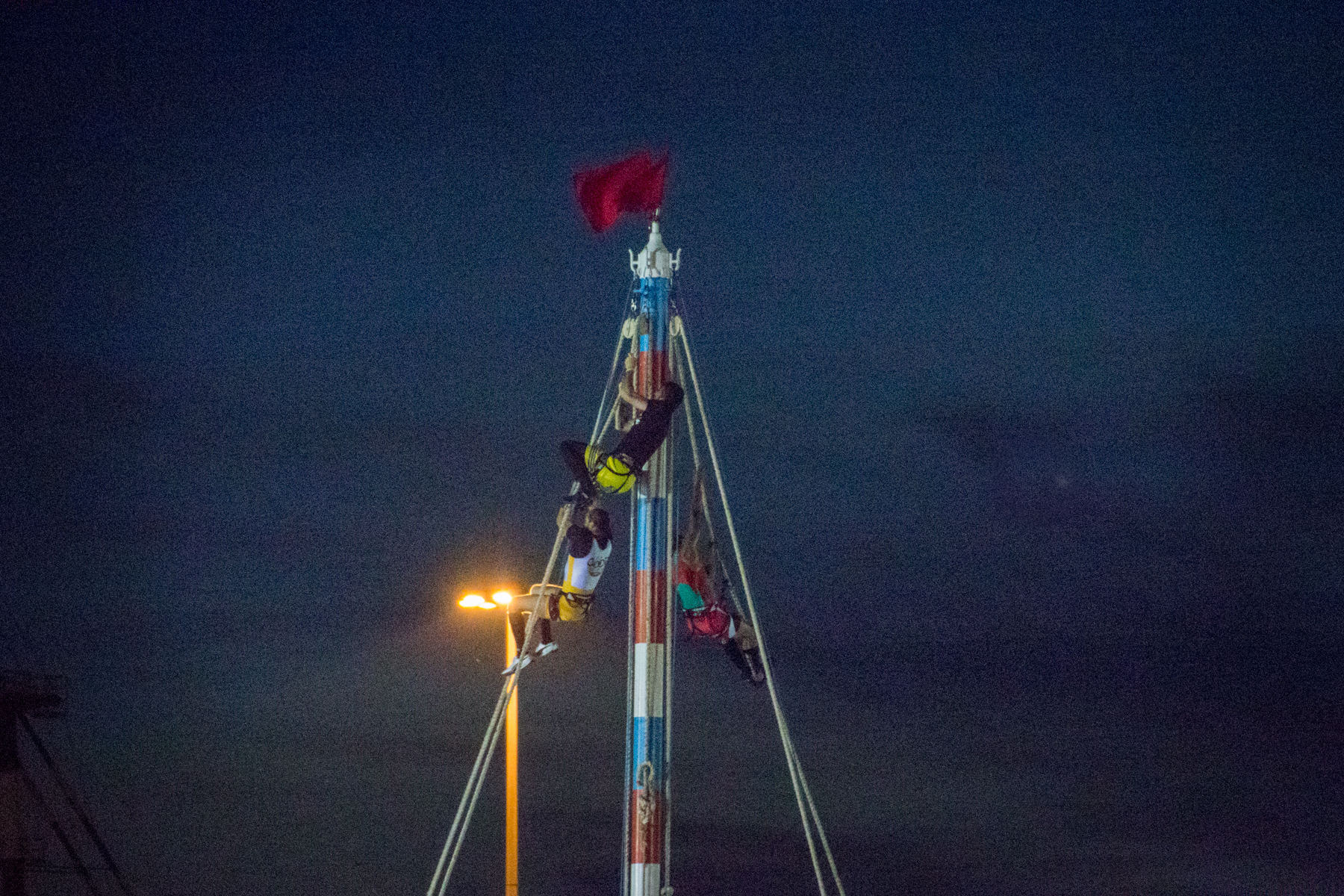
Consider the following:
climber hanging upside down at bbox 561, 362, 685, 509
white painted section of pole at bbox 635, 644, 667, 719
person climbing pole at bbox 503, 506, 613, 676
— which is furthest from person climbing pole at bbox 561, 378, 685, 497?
white painted section of pole at bbox 635, 644, 667, 719

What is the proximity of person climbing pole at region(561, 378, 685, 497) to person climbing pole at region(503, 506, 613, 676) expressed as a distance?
302 mm

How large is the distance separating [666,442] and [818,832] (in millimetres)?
4301

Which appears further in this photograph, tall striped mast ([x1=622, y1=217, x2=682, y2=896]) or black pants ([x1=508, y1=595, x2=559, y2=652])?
black pants ([x1=508, y1=595, x2=559, y2=652])

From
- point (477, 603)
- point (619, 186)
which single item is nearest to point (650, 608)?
point (477, 603)

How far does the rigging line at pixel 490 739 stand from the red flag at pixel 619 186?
129 inches

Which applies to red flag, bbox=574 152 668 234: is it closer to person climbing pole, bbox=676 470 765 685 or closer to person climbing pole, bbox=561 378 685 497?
person climbing pole, bbox=561 378 685 497

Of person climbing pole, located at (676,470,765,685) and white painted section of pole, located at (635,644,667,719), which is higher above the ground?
person climbing pole, located at (676,470,765,685)

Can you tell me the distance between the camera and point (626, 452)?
1919 cm

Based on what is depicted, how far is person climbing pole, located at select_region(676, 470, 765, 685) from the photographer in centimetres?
1992

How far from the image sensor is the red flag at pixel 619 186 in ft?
66.5

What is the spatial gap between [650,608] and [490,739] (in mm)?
2089

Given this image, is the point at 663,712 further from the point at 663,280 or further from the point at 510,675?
the point at 663,280

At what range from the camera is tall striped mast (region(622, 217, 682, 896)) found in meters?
18.8

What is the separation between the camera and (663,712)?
62.4 feet
